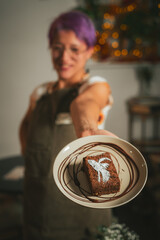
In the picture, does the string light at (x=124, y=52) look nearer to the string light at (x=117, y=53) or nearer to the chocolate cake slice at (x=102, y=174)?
the string light at (x=117, y=53)

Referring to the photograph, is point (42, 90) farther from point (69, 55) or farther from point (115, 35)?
point (115, 35)

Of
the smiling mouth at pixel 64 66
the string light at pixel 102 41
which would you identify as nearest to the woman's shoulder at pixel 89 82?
the smiling mouth at pixel 64 66

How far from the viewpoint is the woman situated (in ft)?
1.97

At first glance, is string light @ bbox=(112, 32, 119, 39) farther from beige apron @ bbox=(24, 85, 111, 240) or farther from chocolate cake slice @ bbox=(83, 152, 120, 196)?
chocolate cake slice @ bbox=(83, 152, 120, 196)

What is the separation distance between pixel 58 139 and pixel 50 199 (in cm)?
20

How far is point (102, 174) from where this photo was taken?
362 millimetres

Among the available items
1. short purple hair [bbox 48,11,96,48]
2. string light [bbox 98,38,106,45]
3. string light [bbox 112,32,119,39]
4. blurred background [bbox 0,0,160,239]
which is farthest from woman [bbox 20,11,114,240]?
string light [bbox 112,32,119,39]

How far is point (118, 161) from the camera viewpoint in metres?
0.35

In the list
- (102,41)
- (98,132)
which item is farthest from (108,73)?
(98,132)

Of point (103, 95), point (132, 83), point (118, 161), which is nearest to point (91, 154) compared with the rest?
point (118, 161)

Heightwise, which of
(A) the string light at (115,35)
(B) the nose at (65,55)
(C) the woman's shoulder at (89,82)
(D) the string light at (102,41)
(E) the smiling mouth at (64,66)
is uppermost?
(A) the string light at (115,35)

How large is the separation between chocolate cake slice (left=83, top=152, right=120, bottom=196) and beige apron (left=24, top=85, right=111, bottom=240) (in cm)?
26

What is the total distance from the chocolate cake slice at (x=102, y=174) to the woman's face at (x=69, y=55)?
372 mm

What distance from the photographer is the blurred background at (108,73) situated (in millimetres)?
999
